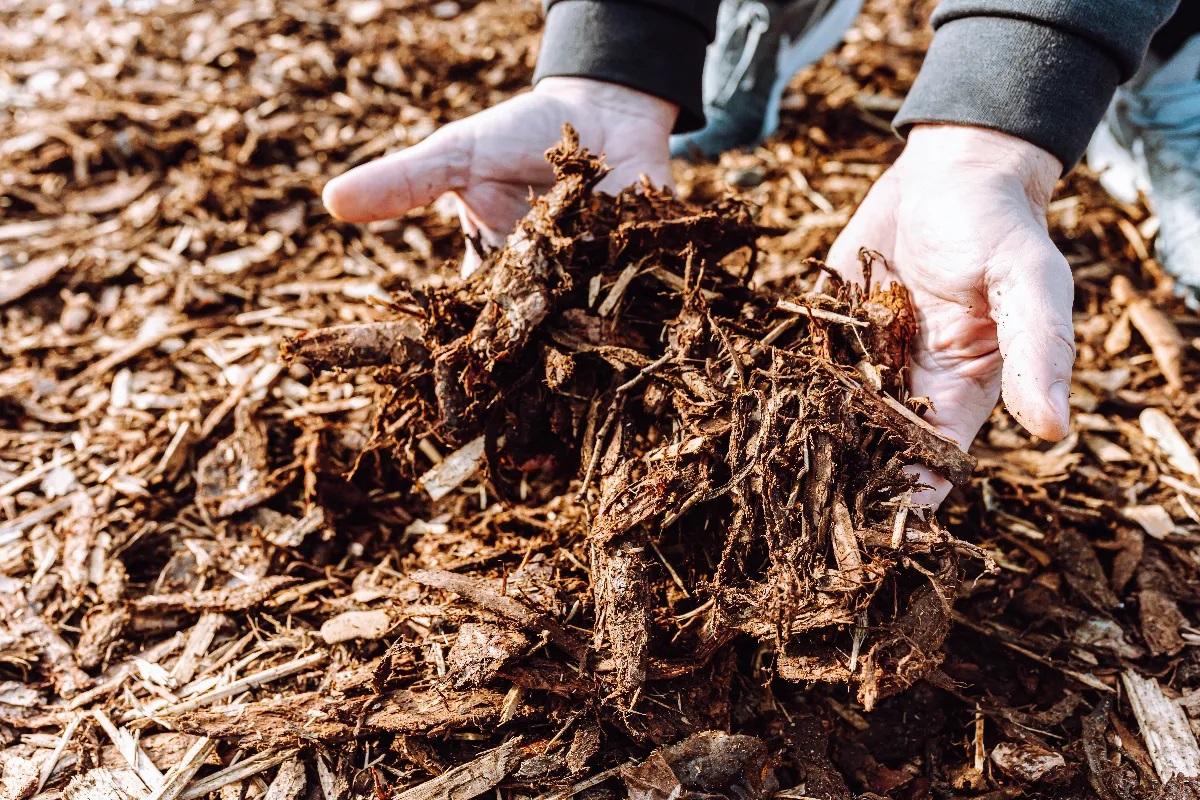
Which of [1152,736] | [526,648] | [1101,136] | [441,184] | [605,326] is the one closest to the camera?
[526,648]

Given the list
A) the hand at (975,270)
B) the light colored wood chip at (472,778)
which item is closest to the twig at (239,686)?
the light colored wood chip at (472,778)

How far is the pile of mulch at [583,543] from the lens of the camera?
179cm

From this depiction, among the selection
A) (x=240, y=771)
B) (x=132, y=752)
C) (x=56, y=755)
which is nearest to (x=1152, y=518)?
(x=240, y=771)

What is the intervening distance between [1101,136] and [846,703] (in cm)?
304

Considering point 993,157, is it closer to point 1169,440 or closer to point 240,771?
point 1169,440

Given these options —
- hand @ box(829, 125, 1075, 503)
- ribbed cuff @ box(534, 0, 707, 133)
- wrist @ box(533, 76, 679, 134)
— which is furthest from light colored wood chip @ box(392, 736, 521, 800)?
ribbed cuff @ box(534, 0, 707, 133)

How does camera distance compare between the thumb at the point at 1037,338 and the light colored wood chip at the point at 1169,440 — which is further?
the light colored wood chip at the point at 1169,440

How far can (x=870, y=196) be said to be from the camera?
8.09 ft

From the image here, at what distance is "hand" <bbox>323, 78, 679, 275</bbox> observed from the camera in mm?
2486

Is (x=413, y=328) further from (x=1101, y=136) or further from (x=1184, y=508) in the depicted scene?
(x=1101, y=136)

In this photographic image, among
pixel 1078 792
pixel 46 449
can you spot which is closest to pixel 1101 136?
pixel 1078 792

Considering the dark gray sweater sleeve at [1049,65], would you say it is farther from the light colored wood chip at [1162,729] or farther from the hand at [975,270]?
the light colored wood chip at [1162,729]

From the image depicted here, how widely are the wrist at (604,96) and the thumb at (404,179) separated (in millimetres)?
454

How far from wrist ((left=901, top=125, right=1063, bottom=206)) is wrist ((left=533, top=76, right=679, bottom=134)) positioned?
1.01 m
